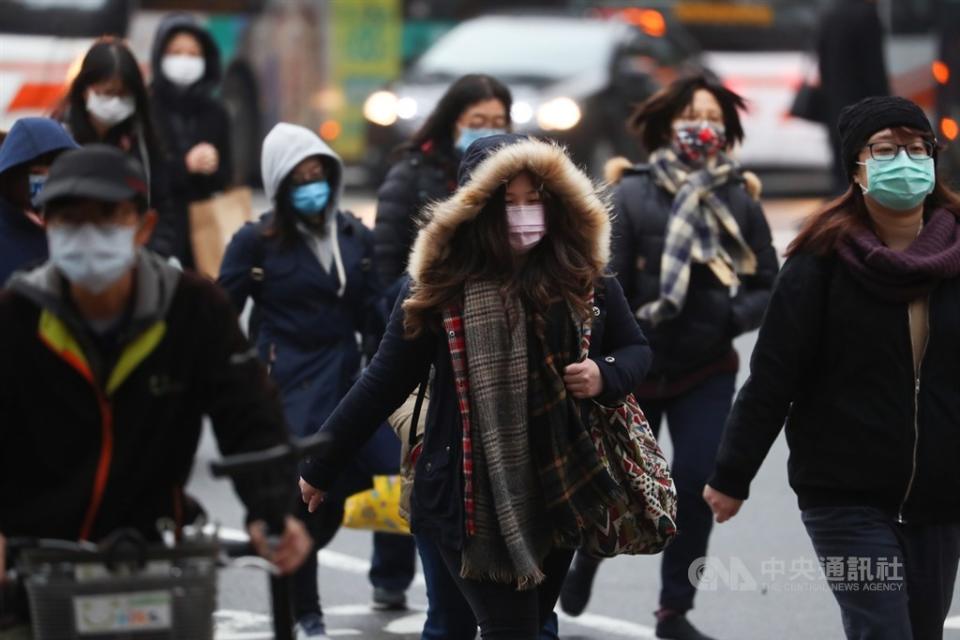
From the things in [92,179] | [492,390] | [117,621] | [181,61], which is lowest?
[117,621]

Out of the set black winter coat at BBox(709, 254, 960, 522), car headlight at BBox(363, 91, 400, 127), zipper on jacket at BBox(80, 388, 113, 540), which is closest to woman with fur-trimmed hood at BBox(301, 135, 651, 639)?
black winter coat at BBox(709, 254, 960, 522)

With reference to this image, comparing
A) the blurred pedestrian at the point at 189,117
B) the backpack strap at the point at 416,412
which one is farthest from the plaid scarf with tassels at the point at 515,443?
the blurred pedestrian at the point at 189,117

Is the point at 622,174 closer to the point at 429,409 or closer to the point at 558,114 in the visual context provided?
the point at 429,409

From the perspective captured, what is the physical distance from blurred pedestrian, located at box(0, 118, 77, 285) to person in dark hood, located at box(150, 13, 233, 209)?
3606 millimetres

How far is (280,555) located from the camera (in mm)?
4168

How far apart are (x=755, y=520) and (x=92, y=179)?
18.6ft

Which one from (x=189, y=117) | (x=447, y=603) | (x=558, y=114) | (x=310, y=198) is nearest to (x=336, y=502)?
(x=310, y=198)

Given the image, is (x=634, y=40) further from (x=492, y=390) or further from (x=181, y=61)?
(x=492, y=390)

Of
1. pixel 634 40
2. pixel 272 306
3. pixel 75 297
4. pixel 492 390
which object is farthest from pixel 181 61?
pixel 634 40

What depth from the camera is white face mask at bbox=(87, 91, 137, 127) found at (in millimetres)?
8273

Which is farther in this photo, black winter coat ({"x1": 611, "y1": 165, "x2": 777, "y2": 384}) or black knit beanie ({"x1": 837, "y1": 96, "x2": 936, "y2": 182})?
black winter coat ({"x1": 611, "y1": 165, "x2": 777, "y2": 384})

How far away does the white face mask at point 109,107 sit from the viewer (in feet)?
27.1

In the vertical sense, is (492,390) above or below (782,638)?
above

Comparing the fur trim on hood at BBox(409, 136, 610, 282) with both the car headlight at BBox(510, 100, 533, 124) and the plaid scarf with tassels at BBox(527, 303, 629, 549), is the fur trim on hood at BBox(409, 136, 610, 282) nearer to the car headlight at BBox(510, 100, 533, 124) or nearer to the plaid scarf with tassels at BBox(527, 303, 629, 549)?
the plaid scarf with tassels at BBox(527, 303, 629, 549)
